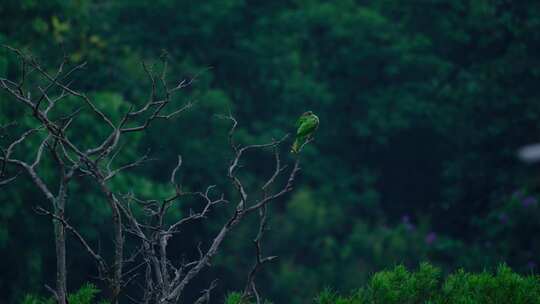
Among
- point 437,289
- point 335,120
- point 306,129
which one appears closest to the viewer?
point 437,289

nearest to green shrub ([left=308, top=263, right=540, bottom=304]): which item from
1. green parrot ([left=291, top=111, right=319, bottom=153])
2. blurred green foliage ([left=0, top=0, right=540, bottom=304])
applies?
green parrot ([left=291, top=111, right=319, bottom=153])

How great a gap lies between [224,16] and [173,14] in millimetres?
991

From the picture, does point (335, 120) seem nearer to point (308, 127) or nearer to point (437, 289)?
point (308, 127)

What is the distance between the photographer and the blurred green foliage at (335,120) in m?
14.6

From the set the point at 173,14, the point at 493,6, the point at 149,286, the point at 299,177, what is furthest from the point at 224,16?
the point at 149,286

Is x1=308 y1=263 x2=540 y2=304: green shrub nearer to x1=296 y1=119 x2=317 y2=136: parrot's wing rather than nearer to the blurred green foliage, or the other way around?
x1=296 y1=119 x2=317 y2=136: parrot's wing

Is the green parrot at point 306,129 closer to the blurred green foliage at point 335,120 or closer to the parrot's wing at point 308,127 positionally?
the parrot's wing at point 308,127

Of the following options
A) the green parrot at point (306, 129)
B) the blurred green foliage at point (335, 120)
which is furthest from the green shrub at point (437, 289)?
the blurred green foliage at point (335, 120)

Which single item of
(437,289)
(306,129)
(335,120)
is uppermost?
(306,129)

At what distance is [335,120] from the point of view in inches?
787

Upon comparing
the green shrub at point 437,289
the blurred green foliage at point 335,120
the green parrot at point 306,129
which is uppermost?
the green parrot at point 306,129

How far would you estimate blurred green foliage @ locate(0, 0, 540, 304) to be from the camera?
48.0 feet

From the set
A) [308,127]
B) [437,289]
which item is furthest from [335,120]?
[437,289]

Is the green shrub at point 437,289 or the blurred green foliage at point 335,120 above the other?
the green shrub at point 437,289
